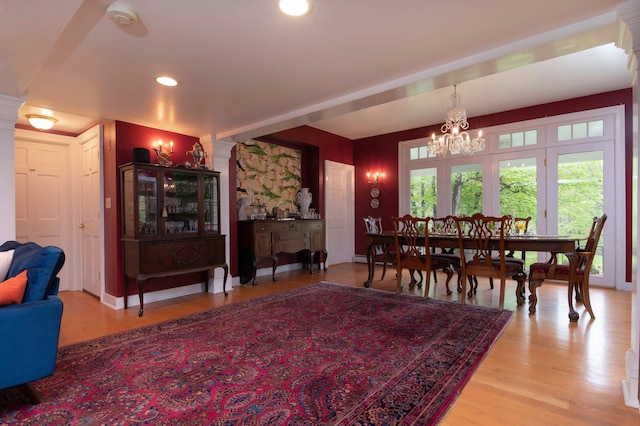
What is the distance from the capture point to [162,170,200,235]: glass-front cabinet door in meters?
3.89

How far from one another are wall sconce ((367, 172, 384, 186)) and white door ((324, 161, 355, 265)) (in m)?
0.39

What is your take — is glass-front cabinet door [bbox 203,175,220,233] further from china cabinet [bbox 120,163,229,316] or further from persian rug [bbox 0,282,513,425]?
persian rug [bbox 0,282,513,425]

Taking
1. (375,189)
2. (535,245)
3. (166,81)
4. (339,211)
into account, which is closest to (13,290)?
(166,81)

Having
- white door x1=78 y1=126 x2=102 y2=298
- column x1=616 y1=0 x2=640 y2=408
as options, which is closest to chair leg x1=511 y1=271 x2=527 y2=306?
column x1=616 y1=0 x2=640 y2=408

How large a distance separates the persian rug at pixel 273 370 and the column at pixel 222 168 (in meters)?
1.45

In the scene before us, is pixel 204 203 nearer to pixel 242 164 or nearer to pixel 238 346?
pixel 242 164

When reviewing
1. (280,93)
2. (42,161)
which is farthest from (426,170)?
(42,161)

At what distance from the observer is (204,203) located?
4.25 metres

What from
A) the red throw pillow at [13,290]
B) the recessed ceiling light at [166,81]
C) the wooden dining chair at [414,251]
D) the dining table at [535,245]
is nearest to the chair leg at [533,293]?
the dining table at [535,245]

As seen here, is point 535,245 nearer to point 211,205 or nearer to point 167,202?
point 211,205

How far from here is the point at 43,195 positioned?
448 cm

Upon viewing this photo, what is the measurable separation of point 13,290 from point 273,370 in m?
1.55

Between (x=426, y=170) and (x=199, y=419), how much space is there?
5.55 metres

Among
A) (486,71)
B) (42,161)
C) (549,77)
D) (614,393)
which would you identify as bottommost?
(614,393)
